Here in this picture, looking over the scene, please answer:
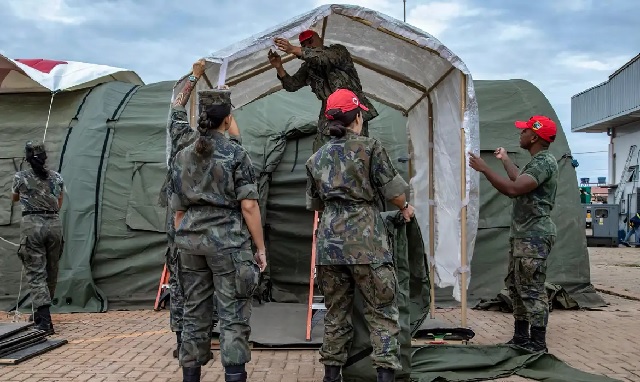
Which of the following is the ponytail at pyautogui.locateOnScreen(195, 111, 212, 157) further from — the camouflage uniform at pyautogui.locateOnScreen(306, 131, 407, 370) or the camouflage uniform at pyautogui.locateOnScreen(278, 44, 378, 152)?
the camouflage uniform at pyautogui.locateOnScreen(278, 44, 378, 152)

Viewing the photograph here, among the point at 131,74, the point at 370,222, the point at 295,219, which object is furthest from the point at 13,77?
the point at 370,222

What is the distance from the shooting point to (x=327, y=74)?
5941 millimetres

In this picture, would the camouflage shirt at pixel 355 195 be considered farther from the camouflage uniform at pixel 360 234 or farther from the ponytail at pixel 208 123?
the ponytail at pixel 208 123

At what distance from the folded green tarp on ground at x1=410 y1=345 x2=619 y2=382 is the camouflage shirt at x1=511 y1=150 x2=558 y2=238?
101cm

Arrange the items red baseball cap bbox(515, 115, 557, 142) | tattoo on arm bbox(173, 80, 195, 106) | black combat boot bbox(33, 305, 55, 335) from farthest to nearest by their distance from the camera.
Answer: black combat boot bbox(33, 305, 55, 335) < red baseball cap bbox(515, 115, 557, 142) < tattoo on arm bbox(173, 80, 195, 106)

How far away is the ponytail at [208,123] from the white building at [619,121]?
70.3ft

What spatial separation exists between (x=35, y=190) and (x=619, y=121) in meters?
24.8

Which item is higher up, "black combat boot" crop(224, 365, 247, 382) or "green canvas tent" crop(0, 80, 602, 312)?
"green canvas tent" crop(0, 80, 602, 312)

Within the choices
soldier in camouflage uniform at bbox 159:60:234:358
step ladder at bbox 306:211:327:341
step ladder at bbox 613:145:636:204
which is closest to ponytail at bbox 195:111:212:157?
soldier in camouflage uniform at bbox 159:60:234:358

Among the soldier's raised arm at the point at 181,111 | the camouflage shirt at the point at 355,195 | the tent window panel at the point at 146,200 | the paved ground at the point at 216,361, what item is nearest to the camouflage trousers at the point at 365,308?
the camouflage shirt at the point at 355,195

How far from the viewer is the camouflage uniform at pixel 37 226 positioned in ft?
22.7

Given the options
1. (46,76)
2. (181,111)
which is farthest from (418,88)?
(46,76)

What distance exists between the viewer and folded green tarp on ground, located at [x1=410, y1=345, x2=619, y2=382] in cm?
492

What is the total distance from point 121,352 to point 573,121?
2874 cm
